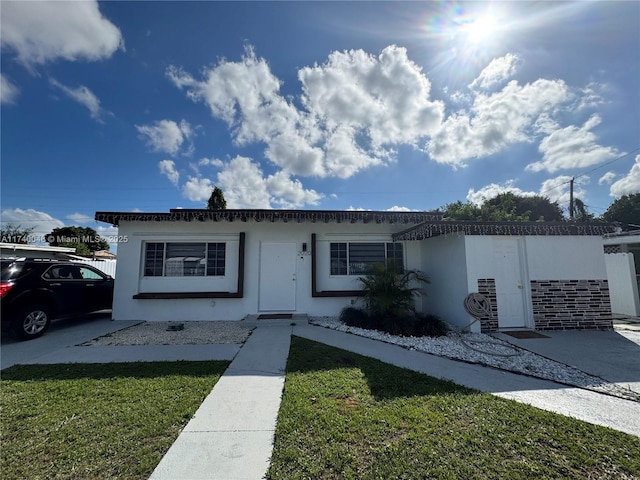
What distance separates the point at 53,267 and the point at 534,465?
9301 millimetres

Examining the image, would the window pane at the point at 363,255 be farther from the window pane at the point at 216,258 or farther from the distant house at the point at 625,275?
the distant house at the point at 625,275

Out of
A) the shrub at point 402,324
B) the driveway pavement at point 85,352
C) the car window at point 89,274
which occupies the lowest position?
the driveway pavement at point 85,352

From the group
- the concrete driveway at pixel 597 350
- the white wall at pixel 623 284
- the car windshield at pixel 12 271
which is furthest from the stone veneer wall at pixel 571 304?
the car windshield at pixel 12 271

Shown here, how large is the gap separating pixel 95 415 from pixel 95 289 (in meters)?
6.32

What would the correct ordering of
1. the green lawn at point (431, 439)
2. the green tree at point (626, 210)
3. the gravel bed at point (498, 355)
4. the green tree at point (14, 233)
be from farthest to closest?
1. the green tree at point (626, 210)
2. the green tree at point (14, 233)
3. the gravel bed at point (498, 355)
4. the green lawn at point (431, 439)

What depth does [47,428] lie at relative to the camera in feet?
8.40

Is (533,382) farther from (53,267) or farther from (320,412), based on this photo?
(53,267)

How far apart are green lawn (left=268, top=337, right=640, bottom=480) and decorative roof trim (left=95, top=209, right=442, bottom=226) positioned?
4942 mm

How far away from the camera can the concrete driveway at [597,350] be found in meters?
3.93

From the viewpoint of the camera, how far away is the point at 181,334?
634cm

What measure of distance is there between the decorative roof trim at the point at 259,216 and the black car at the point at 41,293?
5.76ft

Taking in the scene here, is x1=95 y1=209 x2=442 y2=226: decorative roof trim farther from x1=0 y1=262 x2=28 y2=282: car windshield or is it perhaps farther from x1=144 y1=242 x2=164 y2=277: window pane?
x1=0 y1=262 x2=28 y2=282: car windshield

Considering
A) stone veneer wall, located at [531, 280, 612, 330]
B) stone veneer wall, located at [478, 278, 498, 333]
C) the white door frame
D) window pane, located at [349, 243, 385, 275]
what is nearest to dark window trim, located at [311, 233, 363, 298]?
window pane, located at [349, 243, 385, 275]

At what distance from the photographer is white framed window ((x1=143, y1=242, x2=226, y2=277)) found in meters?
8.23
